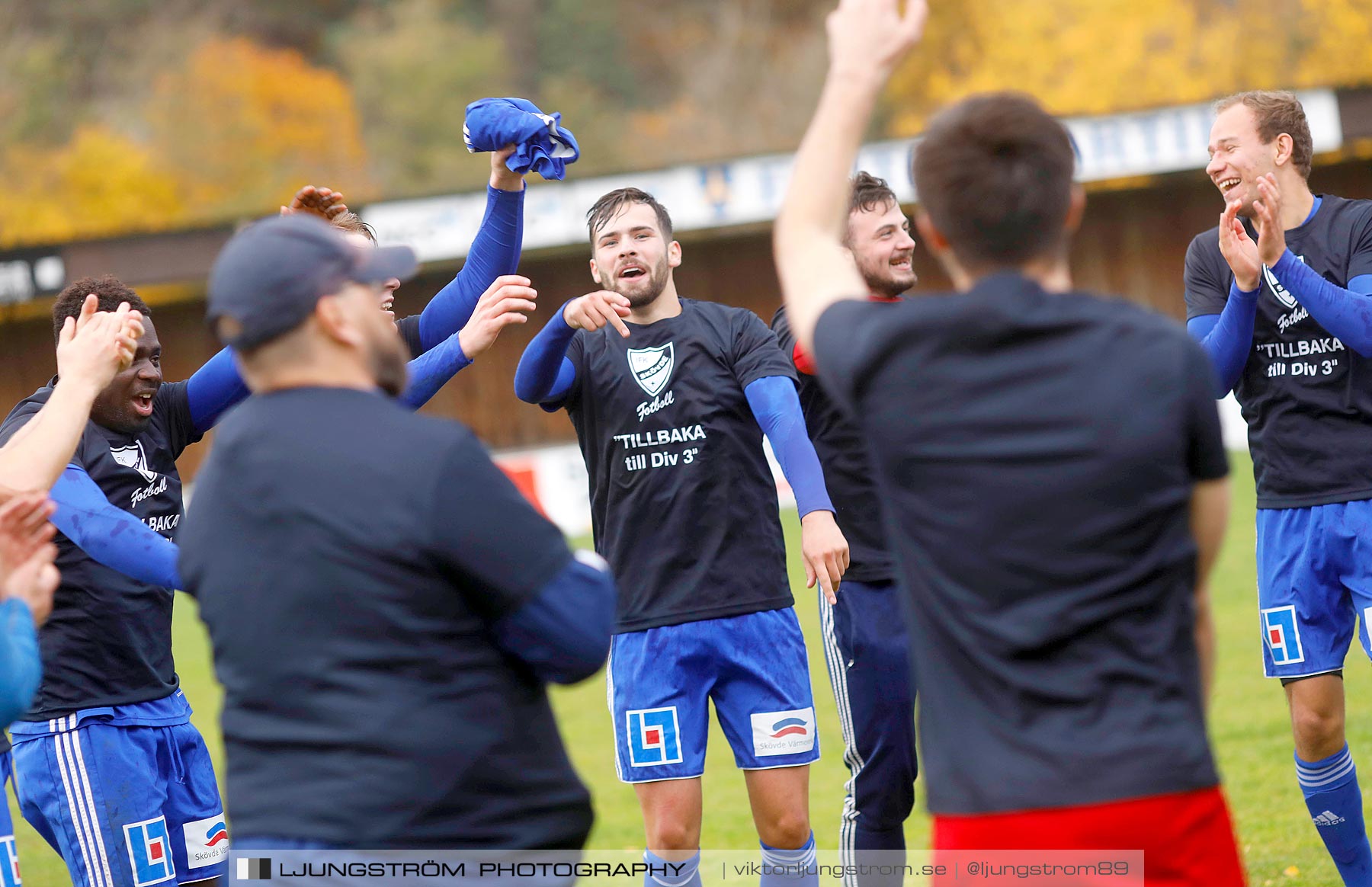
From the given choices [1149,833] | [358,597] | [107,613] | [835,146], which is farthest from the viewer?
[107,613]

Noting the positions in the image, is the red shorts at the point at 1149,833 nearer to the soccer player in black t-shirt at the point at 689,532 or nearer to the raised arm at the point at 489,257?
the soccer player in black t-shirt at the point at 689,532

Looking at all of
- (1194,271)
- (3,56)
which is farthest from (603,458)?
(3,56)

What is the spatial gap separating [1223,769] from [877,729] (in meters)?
2.88

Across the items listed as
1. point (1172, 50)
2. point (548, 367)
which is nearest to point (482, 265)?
point (548, 367)

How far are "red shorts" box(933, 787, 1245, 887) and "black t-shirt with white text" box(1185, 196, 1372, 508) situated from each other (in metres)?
3.20

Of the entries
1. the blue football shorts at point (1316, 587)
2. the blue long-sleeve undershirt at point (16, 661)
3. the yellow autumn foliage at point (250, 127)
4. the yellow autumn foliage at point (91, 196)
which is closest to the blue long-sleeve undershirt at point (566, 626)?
the blue long-sleeve undershirt at point (16, 661)

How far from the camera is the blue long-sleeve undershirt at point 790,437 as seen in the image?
488 centimetres

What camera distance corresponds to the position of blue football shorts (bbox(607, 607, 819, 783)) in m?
4.93

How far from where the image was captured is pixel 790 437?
16.2 ft

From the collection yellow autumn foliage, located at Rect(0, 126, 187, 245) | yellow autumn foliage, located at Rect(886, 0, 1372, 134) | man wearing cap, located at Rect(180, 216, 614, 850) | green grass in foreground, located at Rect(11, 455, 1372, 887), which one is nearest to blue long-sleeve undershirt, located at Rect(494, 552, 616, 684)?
man wearing cap, located at Rect(180, 216, 614, 850)

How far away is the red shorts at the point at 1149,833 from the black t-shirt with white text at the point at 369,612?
89 cm

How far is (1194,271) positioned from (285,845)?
14.0 feet

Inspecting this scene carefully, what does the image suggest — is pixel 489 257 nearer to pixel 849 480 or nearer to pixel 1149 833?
pixel 849 480

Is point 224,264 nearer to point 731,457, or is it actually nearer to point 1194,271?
point 731,457
